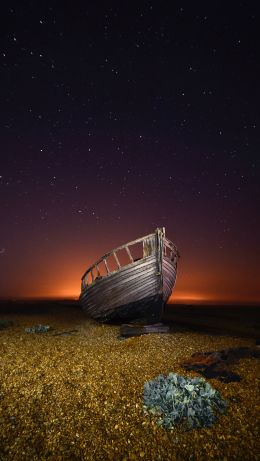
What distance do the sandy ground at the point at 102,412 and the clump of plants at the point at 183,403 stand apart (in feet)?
0.41

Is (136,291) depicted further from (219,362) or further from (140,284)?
(219,362)

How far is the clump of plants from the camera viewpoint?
3.79 m

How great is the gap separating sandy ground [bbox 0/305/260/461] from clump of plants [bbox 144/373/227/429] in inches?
4.9

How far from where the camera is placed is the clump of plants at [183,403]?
379cm

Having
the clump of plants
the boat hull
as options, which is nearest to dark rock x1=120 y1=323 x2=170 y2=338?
the boat hull

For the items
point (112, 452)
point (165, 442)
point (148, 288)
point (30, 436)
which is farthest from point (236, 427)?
point (148, 288)

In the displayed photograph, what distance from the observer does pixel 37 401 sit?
15.1 feet

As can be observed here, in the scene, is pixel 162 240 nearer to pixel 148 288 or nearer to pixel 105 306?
pixel 148 288

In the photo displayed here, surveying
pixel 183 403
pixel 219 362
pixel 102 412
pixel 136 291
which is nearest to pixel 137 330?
pixel 136 291

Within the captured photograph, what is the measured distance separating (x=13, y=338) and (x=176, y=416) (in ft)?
27.5

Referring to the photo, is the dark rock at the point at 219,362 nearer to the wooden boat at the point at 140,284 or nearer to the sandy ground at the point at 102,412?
the sandy ground at the point at 102,412

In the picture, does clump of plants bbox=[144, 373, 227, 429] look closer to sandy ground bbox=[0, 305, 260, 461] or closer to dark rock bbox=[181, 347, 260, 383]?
sandy ground bbox=[0, 305, 260, 461]

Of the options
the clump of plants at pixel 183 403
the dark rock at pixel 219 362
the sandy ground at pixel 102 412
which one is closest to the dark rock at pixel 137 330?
the sandy ground at pixel 102 412

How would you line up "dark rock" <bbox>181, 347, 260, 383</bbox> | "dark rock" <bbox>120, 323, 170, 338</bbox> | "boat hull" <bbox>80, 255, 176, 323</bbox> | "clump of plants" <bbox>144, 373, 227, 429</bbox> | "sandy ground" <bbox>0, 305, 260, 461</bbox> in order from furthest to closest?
"boat hull" <bbox>80, 255, 176, 323</bbox> < "dark rock" <bbox>120, 323, 170, 338</bbox> < "dark rock" <bbox>181, 347, 260, 383</bbox> < "clump of plants" <bbox>144, 373, 227, 429</bbox> < "sandy ground" <bbox>0, 305, 260, 461</bbox>
